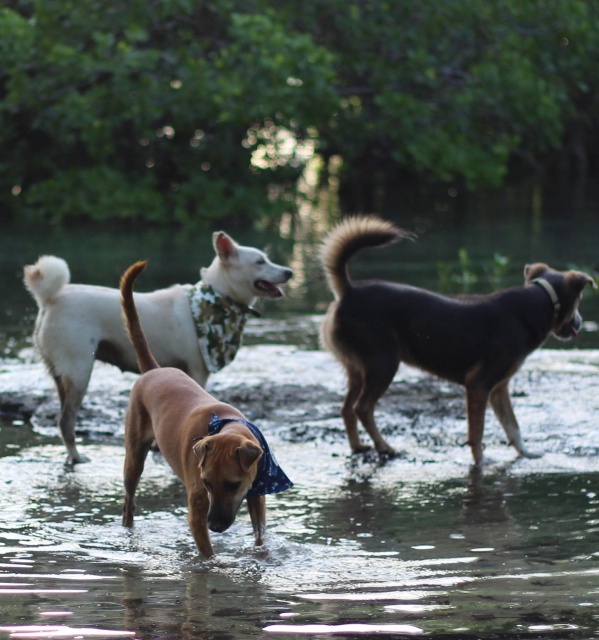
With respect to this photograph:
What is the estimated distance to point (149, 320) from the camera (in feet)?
24.4

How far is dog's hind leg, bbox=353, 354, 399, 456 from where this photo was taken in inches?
291

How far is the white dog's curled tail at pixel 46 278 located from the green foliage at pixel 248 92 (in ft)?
38.1

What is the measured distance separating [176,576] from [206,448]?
1.86 ft

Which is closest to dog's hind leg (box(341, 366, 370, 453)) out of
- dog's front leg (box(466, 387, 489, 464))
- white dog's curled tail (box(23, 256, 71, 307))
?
dog's front leg (box(466, 387, 489, 464))

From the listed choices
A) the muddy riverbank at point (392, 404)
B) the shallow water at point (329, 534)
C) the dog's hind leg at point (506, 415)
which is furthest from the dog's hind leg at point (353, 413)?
the dog's hind leg at point (506, 415)

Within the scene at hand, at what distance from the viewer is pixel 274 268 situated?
790 cm

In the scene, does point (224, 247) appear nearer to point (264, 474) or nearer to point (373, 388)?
point (373, 388)

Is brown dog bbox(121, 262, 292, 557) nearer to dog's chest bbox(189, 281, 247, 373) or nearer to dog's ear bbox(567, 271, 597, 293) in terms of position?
dog's chest bbox(189, 281, 247, 373)

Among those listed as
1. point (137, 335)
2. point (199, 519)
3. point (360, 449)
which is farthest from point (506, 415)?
point (199, 519)

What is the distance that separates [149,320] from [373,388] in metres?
1.46

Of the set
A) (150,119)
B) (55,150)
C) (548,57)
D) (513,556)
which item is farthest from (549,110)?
(513,556)

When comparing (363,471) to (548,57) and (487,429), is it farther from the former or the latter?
(548,57)

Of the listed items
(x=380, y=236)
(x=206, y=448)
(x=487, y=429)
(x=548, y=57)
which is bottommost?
(x=487, y=429)

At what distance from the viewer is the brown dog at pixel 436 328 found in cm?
722
